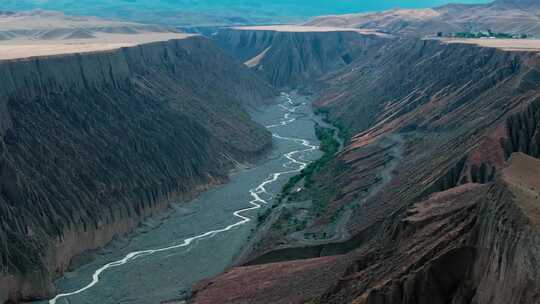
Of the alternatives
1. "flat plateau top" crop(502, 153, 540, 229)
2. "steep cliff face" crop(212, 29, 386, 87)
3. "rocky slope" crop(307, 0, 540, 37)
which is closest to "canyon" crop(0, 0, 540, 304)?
"flat plateau top" crop(502, 153, 540, 229)

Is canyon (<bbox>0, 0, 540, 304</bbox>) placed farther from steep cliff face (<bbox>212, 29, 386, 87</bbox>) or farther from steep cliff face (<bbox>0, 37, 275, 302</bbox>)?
steep cliff face (<bbox>212, 29, 386, 87</bbox>)

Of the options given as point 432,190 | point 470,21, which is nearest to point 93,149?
point 432,190

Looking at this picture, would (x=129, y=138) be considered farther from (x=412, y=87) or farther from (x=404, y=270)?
(x=404, y=270)

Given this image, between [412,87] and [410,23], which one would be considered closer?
[412,87]

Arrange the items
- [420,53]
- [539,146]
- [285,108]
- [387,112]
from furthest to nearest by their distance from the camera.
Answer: [285,108], [420,53], [387,112], [539,146]

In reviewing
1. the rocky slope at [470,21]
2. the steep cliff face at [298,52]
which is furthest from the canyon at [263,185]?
the rocky slope at [470,21]

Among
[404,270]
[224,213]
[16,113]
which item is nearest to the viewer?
[404,270]

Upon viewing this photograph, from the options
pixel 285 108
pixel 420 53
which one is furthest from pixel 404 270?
pixel 285 108
